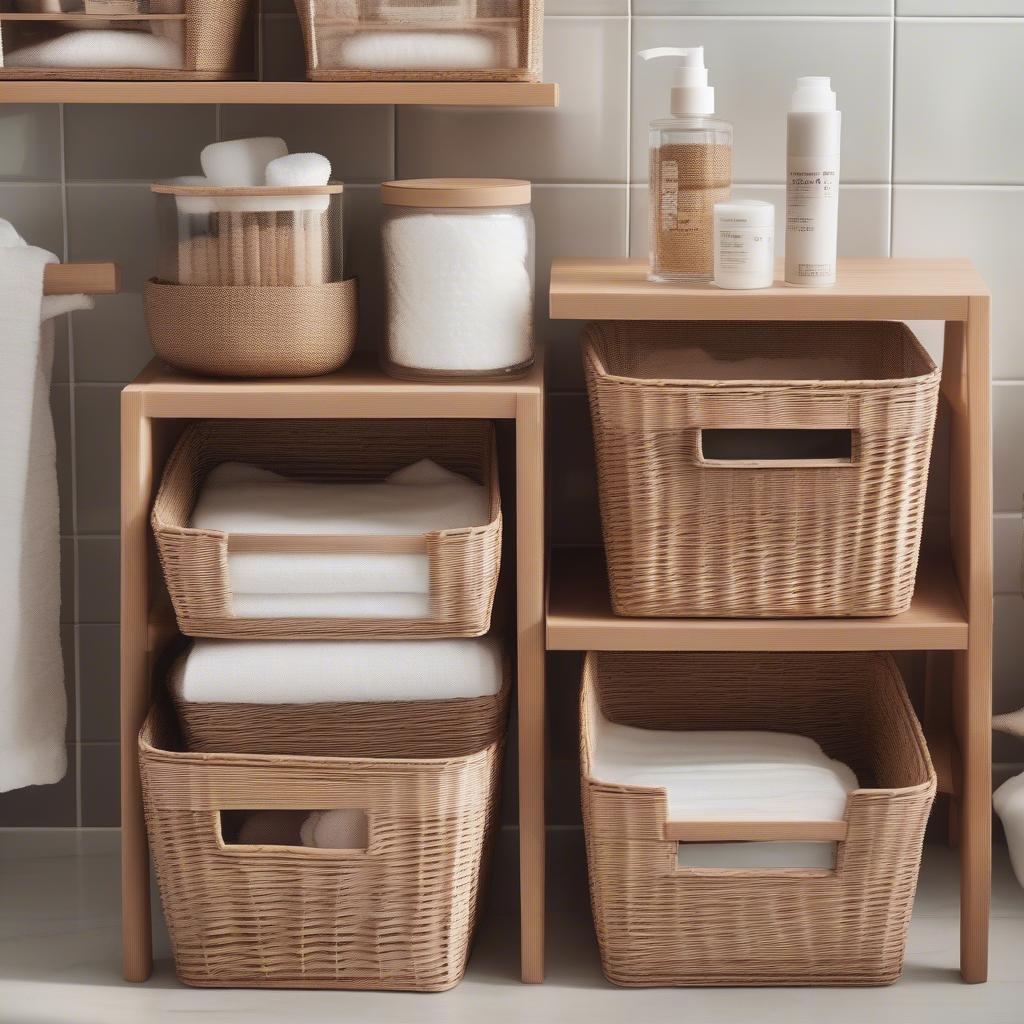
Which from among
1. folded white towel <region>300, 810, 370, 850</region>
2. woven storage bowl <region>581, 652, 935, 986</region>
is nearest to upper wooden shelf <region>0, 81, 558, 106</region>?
woven storage bowl <region>581, 652, 935, 986</region>

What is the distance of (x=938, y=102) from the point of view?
4.87ft

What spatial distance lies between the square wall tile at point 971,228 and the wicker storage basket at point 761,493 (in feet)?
0.82

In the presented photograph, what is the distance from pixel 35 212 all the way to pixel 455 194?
1.74 feet

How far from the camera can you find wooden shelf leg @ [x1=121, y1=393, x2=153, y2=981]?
50.3 inches

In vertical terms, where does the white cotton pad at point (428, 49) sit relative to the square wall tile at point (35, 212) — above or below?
above

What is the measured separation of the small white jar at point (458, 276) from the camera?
128 centimetres

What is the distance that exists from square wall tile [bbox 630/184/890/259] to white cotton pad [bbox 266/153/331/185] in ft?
1.23

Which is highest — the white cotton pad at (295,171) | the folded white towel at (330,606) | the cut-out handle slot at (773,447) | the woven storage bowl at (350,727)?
the white cotton pad at (295,171)

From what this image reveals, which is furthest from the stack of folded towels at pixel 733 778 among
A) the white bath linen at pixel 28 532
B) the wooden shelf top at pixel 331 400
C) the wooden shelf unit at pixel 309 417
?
the white bath linen at pixel 28 532

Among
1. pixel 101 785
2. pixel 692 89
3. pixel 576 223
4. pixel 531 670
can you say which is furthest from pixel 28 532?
pixel 692 89

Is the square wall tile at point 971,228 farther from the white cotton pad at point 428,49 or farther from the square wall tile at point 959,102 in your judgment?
the white cotton pad at point 428,49

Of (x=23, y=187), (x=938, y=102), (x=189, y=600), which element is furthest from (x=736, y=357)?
(x=23, y=187)

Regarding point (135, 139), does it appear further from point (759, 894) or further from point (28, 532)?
point (759, 894)

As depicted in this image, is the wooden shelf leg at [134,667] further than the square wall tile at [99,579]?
No
